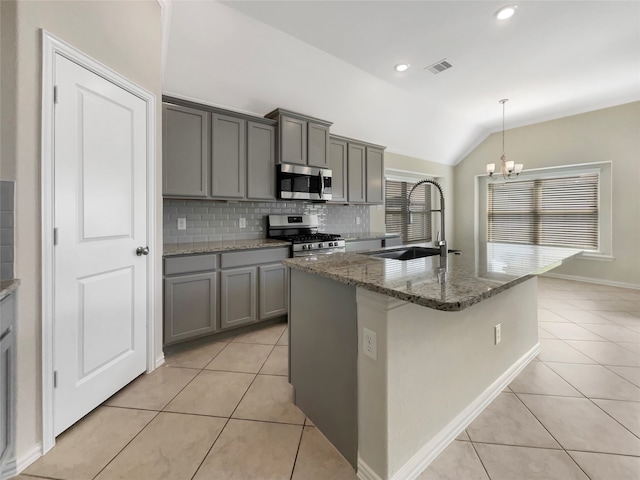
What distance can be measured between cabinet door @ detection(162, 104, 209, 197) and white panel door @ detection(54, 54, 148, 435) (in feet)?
1.91

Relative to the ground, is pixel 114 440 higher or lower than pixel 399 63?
lower

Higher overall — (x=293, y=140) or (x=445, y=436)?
(x=293, y=140)

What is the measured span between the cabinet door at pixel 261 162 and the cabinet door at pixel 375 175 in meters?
1.75

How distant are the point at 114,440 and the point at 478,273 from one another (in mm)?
2023

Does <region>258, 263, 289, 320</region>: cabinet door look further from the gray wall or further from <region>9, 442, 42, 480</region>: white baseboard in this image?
the gray wall

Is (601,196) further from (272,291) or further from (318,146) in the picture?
(272,291)

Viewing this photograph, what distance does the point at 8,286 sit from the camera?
1.17m

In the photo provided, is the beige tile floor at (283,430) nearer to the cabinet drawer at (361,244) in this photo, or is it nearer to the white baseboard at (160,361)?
the white baseboard at (160,361)

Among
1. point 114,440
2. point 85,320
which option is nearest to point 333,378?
point 114,440

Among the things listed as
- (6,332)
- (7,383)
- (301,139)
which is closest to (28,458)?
(7,383)

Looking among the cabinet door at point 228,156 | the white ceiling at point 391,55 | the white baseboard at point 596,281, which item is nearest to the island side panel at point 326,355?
the cabinet door at point 228,156

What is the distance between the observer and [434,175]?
5.95 meters

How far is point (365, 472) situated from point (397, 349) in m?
0.58

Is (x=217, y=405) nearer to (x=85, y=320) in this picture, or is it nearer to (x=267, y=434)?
(x=267, y=434)
